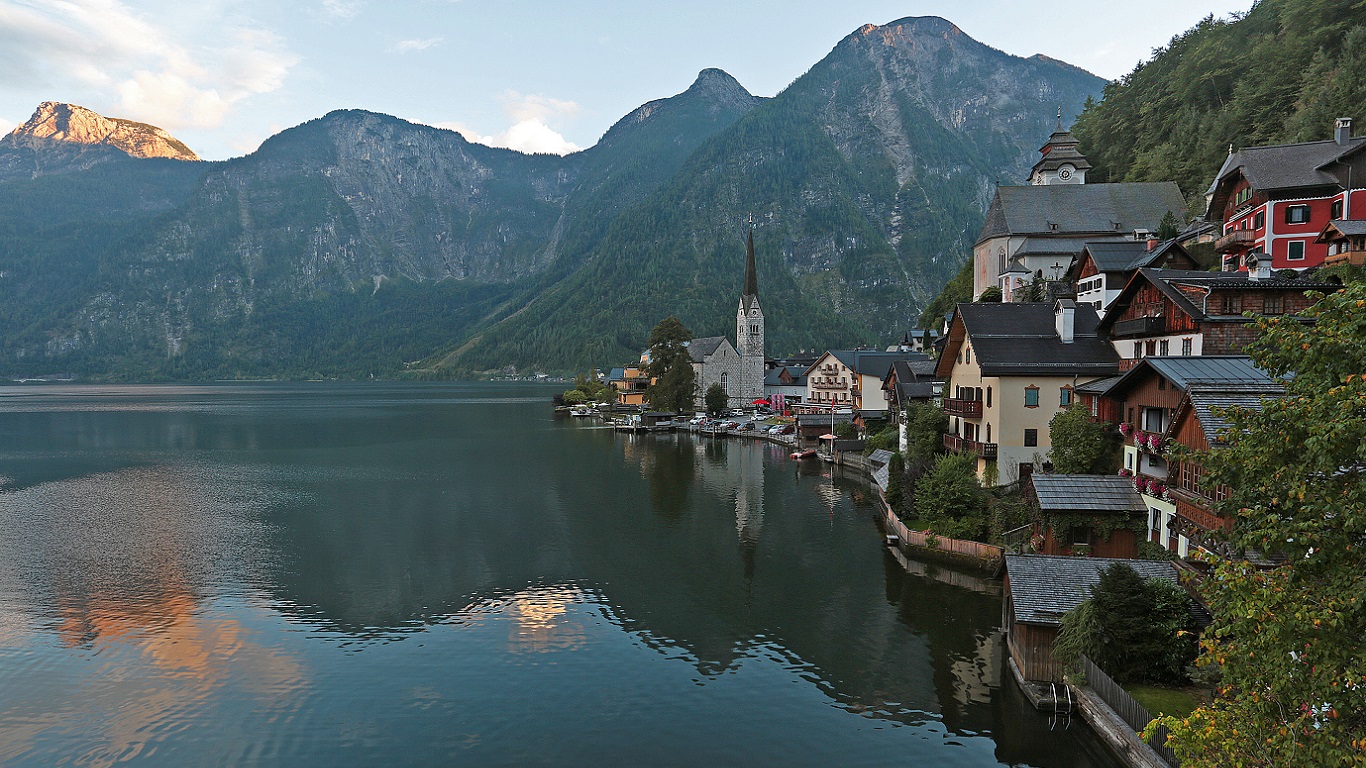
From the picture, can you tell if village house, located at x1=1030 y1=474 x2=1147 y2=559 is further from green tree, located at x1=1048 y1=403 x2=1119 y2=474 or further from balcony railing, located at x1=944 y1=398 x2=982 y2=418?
balcony railing, located at x1=944 y1=398 x2=982 y2=418

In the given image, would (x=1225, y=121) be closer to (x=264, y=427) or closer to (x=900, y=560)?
(x=900, y=560)

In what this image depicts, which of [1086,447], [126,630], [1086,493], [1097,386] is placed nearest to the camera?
[126,630]

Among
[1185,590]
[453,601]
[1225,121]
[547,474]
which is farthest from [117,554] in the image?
[1225,121]

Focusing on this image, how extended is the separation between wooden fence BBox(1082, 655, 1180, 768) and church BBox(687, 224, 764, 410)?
412 ft

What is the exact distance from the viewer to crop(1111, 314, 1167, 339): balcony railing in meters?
36.9

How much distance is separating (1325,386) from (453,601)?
111ft

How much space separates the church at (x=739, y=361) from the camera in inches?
5851

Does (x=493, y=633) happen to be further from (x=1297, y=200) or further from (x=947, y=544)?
(x=1297, y=200)

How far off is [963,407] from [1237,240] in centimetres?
2422

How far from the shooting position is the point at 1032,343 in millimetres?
42188

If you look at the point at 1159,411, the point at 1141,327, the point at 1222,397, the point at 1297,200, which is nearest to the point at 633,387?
the point at 1297,200

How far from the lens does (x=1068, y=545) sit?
105ft

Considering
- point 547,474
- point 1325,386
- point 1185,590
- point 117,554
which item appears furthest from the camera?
point 547,474

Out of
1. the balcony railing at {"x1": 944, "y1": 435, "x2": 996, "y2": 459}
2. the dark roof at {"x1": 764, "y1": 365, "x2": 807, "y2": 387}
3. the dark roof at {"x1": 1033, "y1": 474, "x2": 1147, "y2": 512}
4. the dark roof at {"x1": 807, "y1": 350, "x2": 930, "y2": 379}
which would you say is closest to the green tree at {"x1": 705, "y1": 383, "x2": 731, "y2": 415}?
the dark roof at {"x1": 764, "y1": 365, "x2": 807, "y2": 387}
